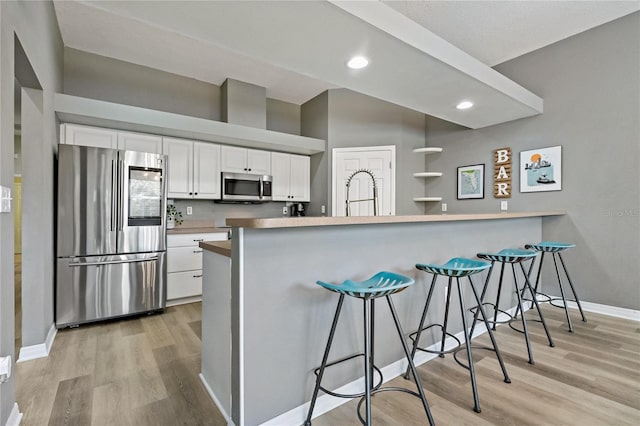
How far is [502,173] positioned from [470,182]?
0.43 m

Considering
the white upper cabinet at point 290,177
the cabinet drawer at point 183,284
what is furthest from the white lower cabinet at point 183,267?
the white upper cabinet at point 290,177

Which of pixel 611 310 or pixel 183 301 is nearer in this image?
pixel 611 310

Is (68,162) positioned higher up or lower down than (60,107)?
lower down

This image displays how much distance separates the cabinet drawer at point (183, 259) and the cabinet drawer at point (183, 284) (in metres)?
0.06

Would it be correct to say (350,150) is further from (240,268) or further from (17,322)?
A: (17,322)

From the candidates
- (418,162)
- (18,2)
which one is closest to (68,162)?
(18,2)

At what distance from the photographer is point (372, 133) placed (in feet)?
15.3

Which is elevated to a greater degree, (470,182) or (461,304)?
(470,182)

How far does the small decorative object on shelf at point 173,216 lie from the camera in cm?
382

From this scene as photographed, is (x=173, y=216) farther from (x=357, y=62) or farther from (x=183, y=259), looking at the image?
(x=357, y=62)

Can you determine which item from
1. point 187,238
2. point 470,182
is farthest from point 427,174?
point 187,238

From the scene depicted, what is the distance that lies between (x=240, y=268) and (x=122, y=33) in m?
3.34

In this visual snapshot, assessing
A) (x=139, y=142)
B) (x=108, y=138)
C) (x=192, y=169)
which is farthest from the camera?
(x=192, y=169)

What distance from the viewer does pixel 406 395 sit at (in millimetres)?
1770
